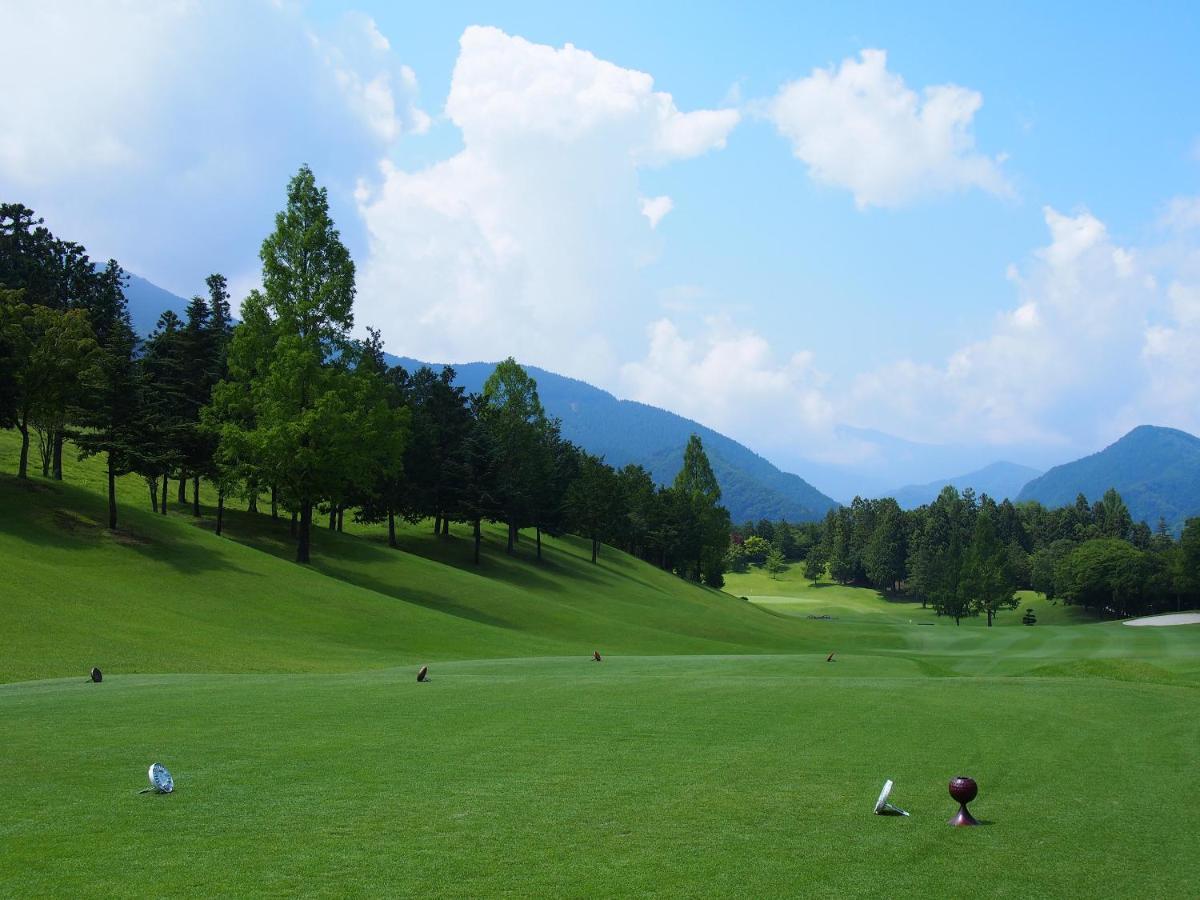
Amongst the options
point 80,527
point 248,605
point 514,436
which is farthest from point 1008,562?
point 80,527

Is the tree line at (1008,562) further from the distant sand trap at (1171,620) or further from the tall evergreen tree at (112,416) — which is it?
the tall evergreen tree at (112,416)

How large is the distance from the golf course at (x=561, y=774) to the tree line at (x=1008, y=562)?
87.9 m

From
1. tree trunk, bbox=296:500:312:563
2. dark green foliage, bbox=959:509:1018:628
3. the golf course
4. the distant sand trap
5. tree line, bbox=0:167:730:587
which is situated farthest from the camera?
dark green foliage, bbox=959:509:1018:628

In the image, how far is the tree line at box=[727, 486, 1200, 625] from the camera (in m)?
117

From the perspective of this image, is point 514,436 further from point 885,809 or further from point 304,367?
point 885,809

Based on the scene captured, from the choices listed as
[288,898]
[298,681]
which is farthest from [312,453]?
[288,898]

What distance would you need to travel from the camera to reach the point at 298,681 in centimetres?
2352

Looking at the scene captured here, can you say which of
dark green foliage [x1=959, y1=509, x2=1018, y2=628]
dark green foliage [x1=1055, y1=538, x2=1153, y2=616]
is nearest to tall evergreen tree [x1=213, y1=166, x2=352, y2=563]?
dark green foliage [x1=959, y1=509, x2=1018, y2=628]

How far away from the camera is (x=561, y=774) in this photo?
479 inches

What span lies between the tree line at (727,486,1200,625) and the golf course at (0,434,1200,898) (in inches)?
3459

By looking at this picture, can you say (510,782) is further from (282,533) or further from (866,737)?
(282,533)

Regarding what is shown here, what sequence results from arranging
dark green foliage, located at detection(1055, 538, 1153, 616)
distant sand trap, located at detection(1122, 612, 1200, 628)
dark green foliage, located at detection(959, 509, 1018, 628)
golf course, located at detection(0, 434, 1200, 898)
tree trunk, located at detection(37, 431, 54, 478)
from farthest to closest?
dark green foliage, located at detection(1055, 538, 1153, 616), dark green foliage, located at detection(959, 509, 1018, 628), distant sand trap, located at detection(1122, 612, 1200, 628), tree trunk, located at detection(37, 431, 54, 478), golf course, located at detection(0, 434, 1200, 898)

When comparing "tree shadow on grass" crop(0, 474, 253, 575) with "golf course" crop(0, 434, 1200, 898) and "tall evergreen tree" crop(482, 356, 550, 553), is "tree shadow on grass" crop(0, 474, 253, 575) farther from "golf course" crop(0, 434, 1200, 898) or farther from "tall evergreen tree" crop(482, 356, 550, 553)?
"tall evergreen tree" crop(482, 356, 550, 553)

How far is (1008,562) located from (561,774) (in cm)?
14110
